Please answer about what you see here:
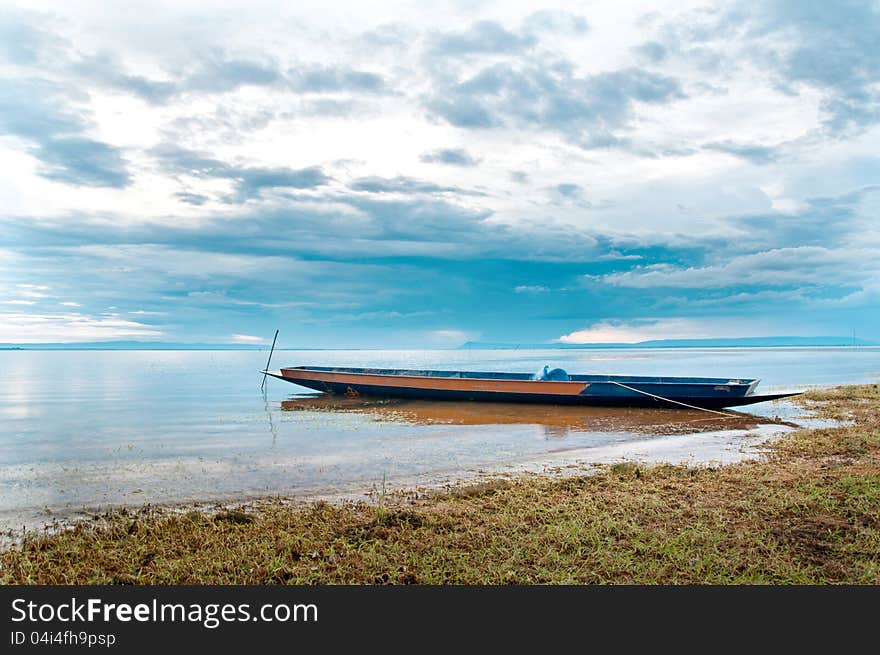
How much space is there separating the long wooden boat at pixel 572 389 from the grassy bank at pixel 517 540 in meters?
14.9

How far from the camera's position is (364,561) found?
5.75 metres

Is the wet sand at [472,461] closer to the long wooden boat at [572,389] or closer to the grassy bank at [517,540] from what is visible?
the long wooden boat at [572,389]

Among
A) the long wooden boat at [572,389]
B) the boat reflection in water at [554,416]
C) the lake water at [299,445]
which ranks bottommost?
the lake water at [299,445]

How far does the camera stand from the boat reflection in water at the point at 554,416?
63.5 ft

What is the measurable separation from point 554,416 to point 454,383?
6253 mm

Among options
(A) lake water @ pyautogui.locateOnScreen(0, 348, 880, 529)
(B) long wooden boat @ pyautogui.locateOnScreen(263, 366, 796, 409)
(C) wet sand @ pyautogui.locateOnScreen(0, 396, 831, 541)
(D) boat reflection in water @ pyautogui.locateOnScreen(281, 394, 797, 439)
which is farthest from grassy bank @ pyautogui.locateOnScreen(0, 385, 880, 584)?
(B) long wooden boat @ pyautogui.locateOnScreen(263, 366, 796, 409)

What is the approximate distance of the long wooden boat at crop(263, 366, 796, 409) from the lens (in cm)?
2352

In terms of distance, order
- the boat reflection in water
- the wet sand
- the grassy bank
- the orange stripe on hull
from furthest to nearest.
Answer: the orange stripe on hull → the boat reflection in water → the wet sand → the grassy bank

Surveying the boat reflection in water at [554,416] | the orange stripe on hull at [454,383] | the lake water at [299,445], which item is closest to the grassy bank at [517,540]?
the lake water at [299,445]

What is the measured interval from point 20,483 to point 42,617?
28.8ft

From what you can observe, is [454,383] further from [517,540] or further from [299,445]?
[517,540]

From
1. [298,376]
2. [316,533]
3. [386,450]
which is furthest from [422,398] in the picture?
[316,533]

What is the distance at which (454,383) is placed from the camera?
2788 cm

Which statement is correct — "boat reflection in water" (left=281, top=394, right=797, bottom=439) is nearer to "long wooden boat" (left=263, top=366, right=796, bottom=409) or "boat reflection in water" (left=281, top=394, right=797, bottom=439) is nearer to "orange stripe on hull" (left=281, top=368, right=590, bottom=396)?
"long wooden boat" (left=263, top=366, right=796, bottom=409)
